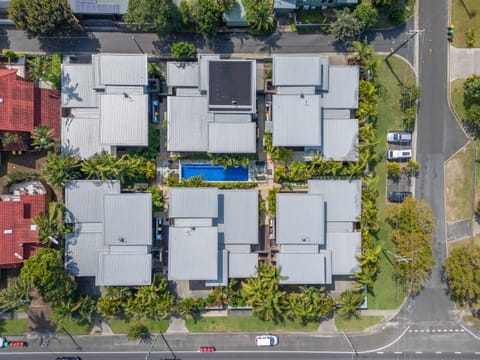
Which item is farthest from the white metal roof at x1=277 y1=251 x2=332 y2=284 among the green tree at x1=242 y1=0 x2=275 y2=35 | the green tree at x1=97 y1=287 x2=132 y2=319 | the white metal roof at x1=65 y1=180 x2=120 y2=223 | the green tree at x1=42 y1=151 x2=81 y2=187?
the green tree at x1=242 y1=0 x2=275 y2=35

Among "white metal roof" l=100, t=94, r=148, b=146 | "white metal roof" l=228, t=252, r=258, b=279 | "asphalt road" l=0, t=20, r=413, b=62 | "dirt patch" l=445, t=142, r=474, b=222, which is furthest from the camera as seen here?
"dirt patch" l=445, t=142, r=474, b=222

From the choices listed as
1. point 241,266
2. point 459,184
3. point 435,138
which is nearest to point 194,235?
point 241,266

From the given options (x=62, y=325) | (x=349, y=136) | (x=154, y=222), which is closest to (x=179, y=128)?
(x=154, y=222)

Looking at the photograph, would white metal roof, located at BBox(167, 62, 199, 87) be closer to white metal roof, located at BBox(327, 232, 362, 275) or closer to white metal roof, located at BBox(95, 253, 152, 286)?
white metal roof, located at BBox(95, 253, 152, 286)

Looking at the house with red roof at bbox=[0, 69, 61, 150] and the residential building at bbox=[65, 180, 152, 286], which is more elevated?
the house with red roof at bbox=[0, 69, 61, 150]

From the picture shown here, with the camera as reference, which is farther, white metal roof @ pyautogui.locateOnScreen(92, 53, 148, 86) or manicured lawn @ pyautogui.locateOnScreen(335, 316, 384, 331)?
manicured lawn @ pyautogui.locateOnScreen(335, 316, 384, 331)

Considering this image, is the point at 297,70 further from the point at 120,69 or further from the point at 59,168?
the point at 59,168

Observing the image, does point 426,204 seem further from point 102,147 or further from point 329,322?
point 102,147
